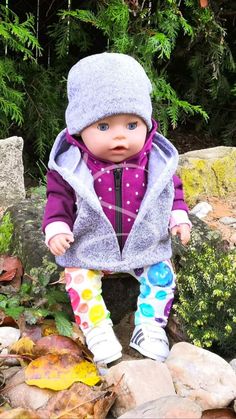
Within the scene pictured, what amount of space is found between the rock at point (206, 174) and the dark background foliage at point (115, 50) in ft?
1.48

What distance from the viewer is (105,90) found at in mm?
2676

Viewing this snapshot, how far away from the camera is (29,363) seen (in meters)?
2.66

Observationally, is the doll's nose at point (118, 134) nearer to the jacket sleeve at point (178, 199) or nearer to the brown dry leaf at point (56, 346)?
the jacket sleeve at point (178, 199)

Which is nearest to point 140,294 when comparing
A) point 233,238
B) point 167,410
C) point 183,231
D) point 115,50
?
point 183,231

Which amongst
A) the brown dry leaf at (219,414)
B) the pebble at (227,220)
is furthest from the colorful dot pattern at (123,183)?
the pebble at (227,220)

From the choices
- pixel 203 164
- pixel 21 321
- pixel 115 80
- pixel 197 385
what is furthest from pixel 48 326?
pixel 203 164

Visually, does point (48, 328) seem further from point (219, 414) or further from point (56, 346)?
point (219, 414)

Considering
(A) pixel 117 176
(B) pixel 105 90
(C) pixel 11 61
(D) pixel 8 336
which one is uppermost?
(B) pixel 105 90

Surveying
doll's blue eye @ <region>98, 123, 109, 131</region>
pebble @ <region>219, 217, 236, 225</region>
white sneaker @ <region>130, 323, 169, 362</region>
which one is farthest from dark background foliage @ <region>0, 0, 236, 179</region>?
white sneaker @ <region>130, 323, 169, 362</region>

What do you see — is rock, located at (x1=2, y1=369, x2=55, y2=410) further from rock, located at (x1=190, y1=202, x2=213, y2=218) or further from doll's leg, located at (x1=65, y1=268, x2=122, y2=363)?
rock, located at (x1=190, y1=202, x2=213, y2=218)

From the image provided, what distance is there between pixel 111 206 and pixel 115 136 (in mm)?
319

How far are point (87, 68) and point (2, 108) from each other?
2143 mm

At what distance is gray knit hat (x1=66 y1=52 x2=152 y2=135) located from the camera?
2680 millimetres

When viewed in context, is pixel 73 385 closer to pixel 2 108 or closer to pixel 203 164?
pixel 203 164
